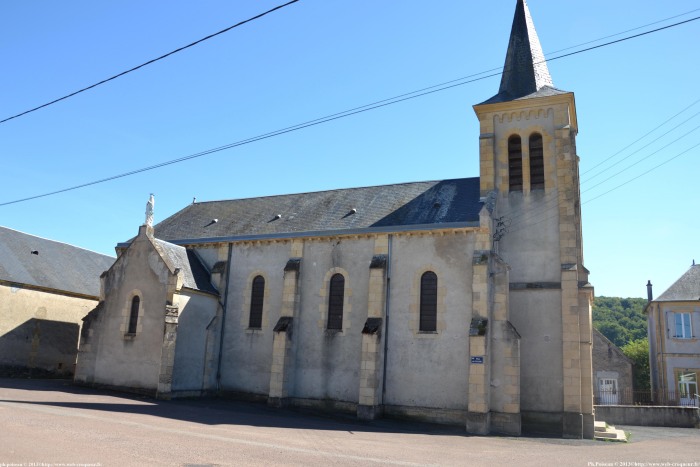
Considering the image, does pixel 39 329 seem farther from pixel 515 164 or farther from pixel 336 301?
pixel 515 164

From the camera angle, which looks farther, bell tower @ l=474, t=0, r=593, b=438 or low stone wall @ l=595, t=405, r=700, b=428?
low stone wall @ l=595, t=405, r=700, b=428

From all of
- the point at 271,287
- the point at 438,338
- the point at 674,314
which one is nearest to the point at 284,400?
the point at 271,287

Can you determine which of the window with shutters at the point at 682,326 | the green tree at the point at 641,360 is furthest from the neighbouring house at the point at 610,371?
the green tree at the point at 641,360

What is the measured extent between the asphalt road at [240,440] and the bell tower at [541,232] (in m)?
2.04

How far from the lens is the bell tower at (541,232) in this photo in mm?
19547

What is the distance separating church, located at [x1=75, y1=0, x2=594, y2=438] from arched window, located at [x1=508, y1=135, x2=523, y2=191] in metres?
0.07

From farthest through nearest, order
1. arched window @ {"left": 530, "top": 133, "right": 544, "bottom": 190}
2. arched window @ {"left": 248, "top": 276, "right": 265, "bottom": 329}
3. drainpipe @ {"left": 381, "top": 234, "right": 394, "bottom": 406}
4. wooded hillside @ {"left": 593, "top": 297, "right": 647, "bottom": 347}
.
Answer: wooded hillside @ {"left": 593, "top": 297, "right": 647, "bottom": 347}, arched window @ {"left": 248, "top": 276, "right": 265, "bottom": 329}, arched window @ {"left": 530, "top": 133, "right": 544, "bottom": 190}, drainpipe @ {"left": 381, "top": 234, "right": 394, "bottom": 406}

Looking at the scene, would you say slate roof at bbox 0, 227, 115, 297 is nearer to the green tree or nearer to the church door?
the church door

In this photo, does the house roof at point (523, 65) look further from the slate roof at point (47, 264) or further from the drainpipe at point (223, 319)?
the slate roof at point (47, 264)

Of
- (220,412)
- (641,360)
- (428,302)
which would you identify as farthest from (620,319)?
(220,412)

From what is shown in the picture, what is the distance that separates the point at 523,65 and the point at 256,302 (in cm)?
1637

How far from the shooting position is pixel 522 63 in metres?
24.7

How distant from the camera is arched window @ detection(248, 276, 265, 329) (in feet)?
79.2

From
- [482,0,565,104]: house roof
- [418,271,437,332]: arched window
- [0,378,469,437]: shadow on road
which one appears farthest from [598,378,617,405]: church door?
[482,0,565,104]: house roof
